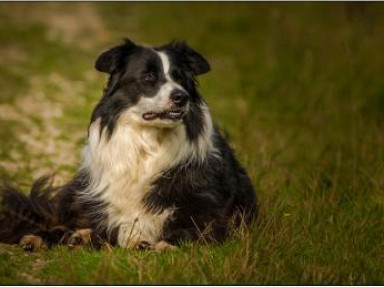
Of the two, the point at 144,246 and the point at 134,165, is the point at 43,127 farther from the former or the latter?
the point at 144,246

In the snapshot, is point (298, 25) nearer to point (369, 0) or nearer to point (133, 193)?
point (369, 0)

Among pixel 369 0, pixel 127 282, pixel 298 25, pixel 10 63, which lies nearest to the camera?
pixel 127 282

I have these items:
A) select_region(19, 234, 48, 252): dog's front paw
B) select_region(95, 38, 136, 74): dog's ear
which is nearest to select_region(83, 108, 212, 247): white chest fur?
select_region(95, 38, 136, 74): dog's ear

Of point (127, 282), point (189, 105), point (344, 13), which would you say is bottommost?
point (127, 282)

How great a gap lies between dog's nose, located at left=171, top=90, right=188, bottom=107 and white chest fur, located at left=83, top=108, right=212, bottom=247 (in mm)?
322

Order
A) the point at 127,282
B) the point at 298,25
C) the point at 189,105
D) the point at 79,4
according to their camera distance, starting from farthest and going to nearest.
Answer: the point at 79,4, the point at 298,25, the point at 189,105, the point at 127,282

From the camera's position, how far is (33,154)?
10023 mm

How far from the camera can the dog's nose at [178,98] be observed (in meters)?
6.74

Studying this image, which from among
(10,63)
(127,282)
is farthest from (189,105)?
(10,63)

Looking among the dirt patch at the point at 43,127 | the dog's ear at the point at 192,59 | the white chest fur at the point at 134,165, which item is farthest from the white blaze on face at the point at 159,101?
the dirt patch at the point at 43,127

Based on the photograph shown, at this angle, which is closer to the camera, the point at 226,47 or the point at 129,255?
the point at 129,255

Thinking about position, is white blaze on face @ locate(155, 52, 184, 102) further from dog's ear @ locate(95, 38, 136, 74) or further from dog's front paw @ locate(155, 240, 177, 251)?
dog's front paw @ locate(155, 240, 177, 251)

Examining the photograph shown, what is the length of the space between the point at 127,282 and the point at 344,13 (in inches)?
495

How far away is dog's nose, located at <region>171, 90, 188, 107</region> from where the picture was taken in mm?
6742
